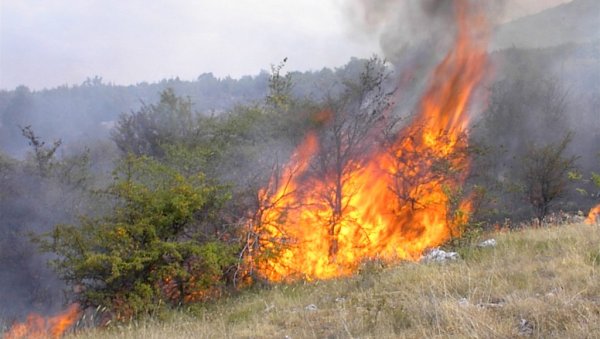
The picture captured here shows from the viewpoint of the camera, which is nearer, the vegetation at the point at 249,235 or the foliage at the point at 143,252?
the vegetation at the point at 249,235

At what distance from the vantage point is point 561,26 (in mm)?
37906

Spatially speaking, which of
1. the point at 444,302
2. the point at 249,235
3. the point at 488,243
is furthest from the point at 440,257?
the point at 249,235

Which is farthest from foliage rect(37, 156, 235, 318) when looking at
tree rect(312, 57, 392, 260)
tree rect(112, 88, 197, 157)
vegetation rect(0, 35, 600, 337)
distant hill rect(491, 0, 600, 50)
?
distant hill rect(491, 0, 600, 50)

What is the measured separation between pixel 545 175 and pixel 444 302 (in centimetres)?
1360

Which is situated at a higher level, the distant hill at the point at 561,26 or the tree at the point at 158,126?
the distant hill at the point at 561,26

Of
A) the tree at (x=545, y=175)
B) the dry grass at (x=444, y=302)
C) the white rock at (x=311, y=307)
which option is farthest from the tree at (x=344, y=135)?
the tree at (x=545, y=175)

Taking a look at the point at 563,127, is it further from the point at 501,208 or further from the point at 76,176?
the point at 76,176

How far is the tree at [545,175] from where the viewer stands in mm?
16656

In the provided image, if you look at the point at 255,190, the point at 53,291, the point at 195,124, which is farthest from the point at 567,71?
the point at 53,291

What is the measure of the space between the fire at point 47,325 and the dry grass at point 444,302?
4.80 ft

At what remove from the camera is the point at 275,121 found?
12.7 m

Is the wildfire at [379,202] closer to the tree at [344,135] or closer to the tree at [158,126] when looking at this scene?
the tree at [344,135]

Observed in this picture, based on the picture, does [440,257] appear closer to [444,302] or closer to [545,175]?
[444,302]

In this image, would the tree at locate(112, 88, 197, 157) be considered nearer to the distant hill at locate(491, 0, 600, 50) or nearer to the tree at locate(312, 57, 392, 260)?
the tree at locate(312, 57, 392, 260)
